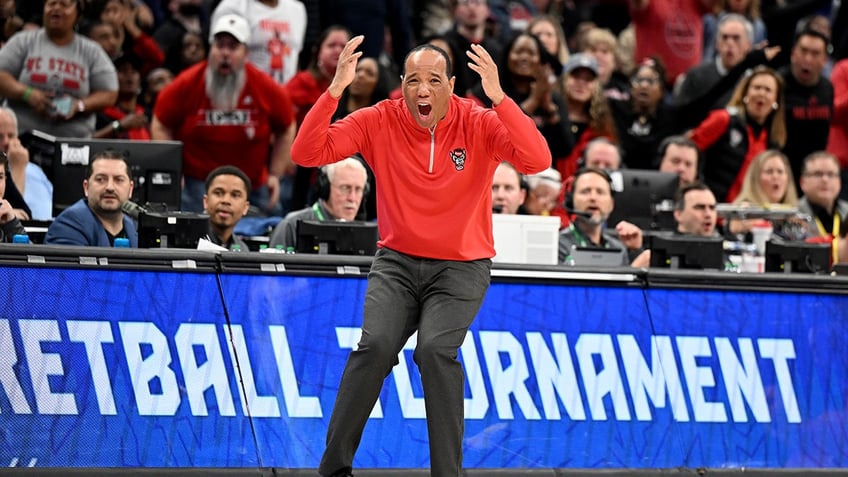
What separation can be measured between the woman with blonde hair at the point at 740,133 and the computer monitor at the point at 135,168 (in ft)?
18.6

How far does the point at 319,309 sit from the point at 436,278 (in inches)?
50.5

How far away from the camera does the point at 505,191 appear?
10508 mm

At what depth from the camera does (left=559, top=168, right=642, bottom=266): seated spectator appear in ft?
33.5

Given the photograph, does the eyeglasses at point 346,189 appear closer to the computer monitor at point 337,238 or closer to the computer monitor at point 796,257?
the computer monitor at point 337,238

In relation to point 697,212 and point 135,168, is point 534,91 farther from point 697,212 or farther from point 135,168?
point 135,168

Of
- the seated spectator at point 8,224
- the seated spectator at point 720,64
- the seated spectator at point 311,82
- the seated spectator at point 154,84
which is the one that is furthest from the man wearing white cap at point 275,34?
the seated spectator at point 8,224

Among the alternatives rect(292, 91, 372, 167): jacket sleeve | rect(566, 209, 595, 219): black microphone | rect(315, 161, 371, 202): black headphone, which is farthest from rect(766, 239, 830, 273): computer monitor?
rect(292, 91, 372, 167): jacket sleeve

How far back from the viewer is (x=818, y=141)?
14.0 meters

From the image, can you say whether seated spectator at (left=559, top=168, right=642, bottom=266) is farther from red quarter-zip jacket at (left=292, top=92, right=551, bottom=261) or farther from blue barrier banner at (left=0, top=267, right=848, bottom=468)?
red quarter-zip jacket at (left=292, top=92, right=551, bottom=261)

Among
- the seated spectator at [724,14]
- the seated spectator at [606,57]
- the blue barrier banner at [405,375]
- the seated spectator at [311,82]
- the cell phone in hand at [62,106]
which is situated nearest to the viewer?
the blue barrier banner at [405,375]

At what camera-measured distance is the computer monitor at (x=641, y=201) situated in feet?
37.7

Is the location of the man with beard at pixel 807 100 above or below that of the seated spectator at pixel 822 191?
above

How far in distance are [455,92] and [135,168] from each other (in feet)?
13.7

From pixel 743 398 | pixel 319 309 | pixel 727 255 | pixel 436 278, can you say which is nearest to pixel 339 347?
pixel 319 309
